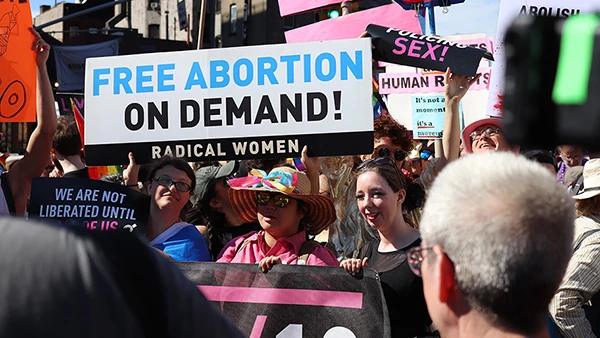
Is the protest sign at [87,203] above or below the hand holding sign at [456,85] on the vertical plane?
below

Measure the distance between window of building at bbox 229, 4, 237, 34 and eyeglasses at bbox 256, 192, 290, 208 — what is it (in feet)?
129

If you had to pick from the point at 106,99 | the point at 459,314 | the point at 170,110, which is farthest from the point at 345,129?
the point at 459,314

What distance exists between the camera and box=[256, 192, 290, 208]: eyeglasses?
418cm

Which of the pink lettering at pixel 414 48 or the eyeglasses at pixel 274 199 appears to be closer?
the eyeglasses at pixel 274 199

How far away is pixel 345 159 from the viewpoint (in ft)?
19.0

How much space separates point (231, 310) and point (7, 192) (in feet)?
4.57

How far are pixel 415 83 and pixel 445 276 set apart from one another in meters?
7.06

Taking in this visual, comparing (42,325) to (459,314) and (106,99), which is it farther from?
(106,99)

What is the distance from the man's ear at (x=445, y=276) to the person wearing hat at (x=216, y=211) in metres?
3.29

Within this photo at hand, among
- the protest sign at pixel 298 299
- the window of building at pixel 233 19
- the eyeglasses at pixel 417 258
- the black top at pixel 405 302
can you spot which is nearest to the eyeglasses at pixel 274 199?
the protest sign at pixel 298 299

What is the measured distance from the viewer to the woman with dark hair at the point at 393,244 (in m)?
3.54

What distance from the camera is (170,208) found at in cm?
436

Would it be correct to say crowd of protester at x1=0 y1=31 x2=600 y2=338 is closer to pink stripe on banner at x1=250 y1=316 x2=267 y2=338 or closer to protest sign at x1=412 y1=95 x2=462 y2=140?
pink stripe on banner at x1=250 y1=316 x2=267 y2=338

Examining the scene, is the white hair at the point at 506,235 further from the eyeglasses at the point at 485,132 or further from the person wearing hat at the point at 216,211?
the person wearing hat at the point at 216,211
